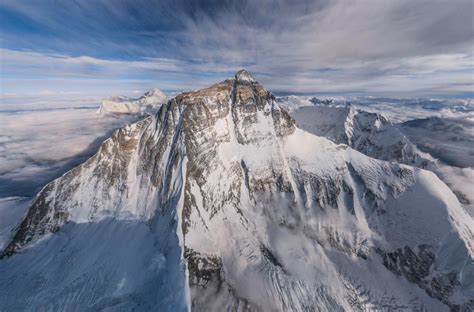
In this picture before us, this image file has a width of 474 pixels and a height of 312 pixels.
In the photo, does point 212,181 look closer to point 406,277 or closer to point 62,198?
point 62,198

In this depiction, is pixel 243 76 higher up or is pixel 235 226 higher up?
pixel 243 76

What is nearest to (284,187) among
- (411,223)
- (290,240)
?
(290,240)

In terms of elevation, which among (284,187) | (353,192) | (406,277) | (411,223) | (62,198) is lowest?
(406,277)

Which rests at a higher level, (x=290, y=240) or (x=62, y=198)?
(x=62, y=198)

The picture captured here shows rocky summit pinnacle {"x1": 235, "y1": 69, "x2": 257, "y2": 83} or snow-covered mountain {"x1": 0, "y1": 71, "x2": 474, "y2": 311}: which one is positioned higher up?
rocky summit pinnacle {"x1": 235, "y1": 69, "x2": 257, "y2": 83}

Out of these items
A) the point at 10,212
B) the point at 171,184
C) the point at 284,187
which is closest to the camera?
the point at 171,184

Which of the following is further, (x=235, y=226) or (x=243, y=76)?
(x=243, y=76)

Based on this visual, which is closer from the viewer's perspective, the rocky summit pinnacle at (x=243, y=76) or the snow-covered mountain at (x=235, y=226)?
the snow-covered mountain at (x=235, y=226)

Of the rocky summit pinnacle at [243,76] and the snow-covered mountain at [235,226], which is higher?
the rocky summit pinnacle at [243,76]
